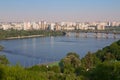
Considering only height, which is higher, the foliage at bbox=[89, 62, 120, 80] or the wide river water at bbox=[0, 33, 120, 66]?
the foliage at bbox=[89, 62, 120, 80]

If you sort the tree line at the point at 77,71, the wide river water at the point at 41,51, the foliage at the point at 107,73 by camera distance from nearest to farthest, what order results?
the tree line at the point at 77,71 < the foliage at the point at 107,73 < the wide river water at the point at 41,51

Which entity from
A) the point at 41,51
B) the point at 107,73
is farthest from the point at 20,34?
the point at 107,73

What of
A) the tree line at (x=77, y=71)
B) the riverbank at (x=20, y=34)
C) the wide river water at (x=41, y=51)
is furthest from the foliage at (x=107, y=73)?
the riverbank at (x=20, y=34)

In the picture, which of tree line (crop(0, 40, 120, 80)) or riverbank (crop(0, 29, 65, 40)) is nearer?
tree line (crop(0, 40, 120, 80))

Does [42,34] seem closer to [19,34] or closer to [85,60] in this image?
[19,34]

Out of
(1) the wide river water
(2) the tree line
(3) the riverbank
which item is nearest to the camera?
(2) the tree line

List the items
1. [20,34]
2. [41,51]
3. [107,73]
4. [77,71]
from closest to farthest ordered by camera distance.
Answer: [107,73] → [77,71] → [41,51] → [20,34]

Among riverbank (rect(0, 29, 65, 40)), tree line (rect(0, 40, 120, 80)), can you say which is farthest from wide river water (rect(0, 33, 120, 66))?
riverbank (rect(0, 29, 65, 40))

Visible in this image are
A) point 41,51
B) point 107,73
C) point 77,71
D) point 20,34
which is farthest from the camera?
point 20,34

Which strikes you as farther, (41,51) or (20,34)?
(20,34)

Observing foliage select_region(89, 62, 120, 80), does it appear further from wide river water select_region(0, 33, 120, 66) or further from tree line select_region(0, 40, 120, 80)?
wide river water select_region(0, 33, 120, 66)

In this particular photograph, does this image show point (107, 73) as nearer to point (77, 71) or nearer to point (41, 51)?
point (77, 71)

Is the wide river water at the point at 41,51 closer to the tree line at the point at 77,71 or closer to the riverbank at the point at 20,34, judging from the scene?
the tree line at the point at 77,71
